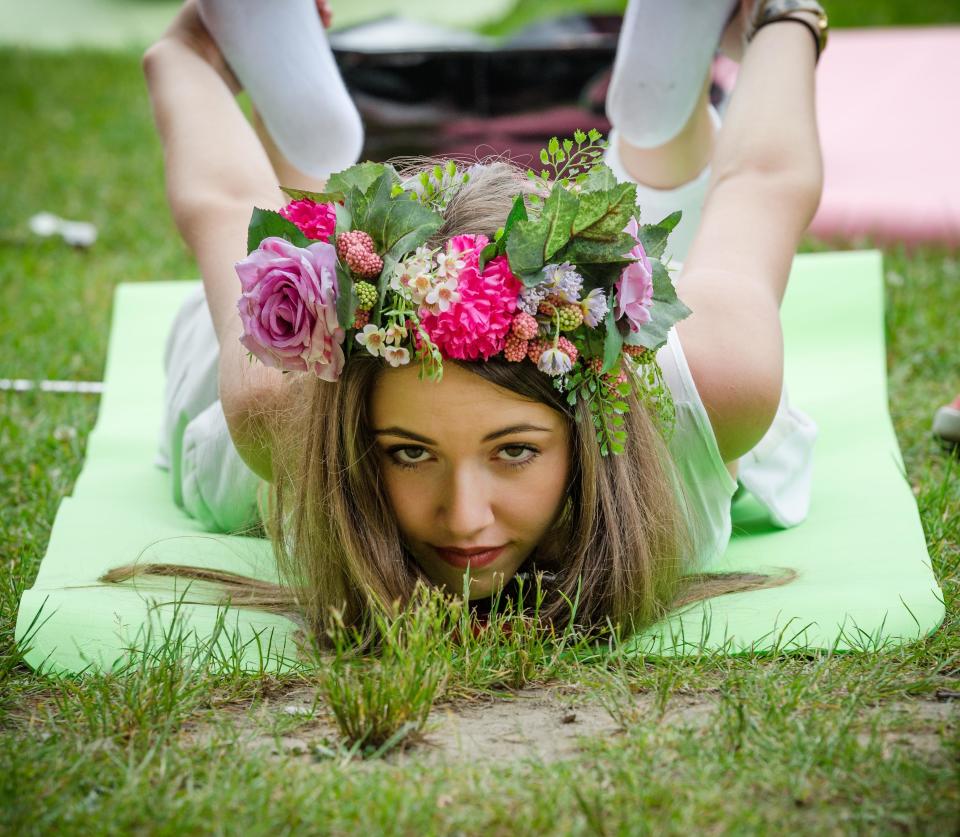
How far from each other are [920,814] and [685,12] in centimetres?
220

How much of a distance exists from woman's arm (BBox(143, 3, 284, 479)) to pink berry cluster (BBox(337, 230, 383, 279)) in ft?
1.45

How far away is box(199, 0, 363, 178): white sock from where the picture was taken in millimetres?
3162

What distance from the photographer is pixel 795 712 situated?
1902mm

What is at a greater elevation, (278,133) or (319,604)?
(278,133)

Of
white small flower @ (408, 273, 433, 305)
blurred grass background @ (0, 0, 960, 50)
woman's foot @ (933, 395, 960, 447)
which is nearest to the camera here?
white small flower @ (408, 273, 433, 305)

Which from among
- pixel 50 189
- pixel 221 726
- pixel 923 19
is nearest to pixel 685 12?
pixel 221 726

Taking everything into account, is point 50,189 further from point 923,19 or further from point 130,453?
point 923,19

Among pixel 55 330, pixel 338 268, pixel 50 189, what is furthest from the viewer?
pixel 50 189

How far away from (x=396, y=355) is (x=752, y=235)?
0.95 m

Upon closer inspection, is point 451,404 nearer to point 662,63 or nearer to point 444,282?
point 444,282

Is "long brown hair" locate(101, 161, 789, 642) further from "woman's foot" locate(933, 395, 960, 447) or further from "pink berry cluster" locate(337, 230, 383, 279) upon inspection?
"woman's foot" locate(933, 395, 960, 447)

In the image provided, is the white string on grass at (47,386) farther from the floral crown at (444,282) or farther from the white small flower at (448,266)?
the white small flower at (448,266)

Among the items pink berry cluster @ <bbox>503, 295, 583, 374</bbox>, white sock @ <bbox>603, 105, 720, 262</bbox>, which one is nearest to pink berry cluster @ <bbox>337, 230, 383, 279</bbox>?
pink berry cluster @ <bbox>503, 295, 583, 374</bbox>

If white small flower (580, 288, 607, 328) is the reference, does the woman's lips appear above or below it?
below
